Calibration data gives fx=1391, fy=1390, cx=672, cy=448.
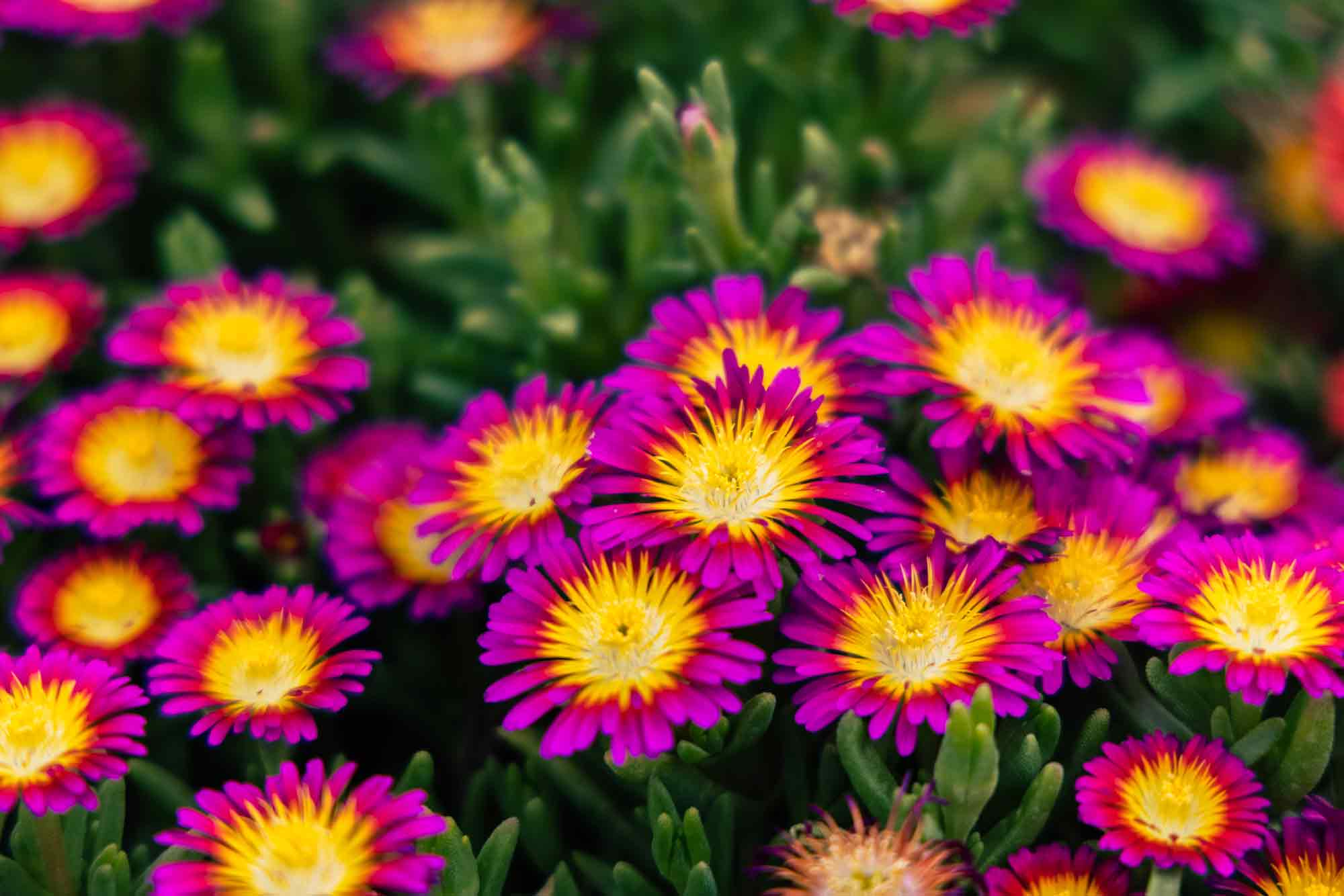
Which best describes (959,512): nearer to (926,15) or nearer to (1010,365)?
(1010,365)

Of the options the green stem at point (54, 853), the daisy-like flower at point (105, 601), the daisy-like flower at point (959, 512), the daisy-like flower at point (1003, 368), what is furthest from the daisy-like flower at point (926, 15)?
the green stem at point (54, 853)

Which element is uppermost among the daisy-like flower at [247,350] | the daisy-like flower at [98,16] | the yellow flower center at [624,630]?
the daisy-like flower at [98,16]

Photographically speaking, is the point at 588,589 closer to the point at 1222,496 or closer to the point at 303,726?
the point at 303,726

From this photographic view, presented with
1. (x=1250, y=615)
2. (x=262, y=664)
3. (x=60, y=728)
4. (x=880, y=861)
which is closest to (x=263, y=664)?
(x=262, y=664)

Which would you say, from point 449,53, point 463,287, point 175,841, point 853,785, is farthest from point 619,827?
point 449,53

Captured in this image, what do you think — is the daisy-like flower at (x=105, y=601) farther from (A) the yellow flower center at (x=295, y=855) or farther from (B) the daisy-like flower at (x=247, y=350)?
(A) the yellow flower center at (x=295, y=855)

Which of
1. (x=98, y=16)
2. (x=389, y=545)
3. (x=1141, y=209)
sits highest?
(x=1141, y=209)

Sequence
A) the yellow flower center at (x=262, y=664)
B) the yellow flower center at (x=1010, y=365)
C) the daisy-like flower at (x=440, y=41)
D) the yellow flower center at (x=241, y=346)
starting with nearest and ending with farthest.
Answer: the yellow flower center at (x=262, y=664), the yellow flower center at (x=1010, y=365), the yellow flower center at (x=241, y=346), the daisy-like flower at (x=440, y=41)
